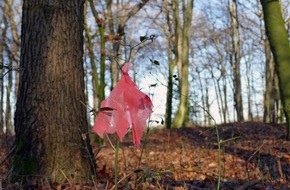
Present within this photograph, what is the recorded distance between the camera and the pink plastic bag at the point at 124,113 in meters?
1.74

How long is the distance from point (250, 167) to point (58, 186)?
10.5 feet

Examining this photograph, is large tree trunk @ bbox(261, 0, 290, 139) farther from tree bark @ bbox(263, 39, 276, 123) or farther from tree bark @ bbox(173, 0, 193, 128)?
tree bark @ bbox(263, 39, 276, 123)

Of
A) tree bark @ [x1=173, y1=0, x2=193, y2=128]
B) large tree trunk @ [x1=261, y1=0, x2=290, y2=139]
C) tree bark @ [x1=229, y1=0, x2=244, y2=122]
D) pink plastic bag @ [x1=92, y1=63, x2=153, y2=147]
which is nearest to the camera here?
pink plastic bag @ [x1=92, y1=63, x2=153, y2=147]

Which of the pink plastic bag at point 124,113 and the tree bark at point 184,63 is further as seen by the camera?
the tree bark at point 184,63

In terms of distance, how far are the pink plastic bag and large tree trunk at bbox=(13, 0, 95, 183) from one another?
247 centimetres

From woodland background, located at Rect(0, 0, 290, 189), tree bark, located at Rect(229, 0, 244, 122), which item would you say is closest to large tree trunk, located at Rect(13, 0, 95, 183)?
woodland background, located at Rect(0, 0, 290, 189)

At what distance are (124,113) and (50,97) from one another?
8.40ft

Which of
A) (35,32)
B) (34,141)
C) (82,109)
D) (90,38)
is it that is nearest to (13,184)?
(34,141)

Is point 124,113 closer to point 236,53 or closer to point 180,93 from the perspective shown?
point 180,93

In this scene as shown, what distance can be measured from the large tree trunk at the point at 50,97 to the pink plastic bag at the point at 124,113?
247 centimetres

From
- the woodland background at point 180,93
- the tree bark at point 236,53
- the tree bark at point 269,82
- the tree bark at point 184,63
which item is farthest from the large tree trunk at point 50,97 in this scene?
the tree bark at point 236,53

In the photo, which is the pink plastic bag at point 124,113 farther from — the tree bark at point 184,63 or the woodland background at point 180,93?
the tree bark at point 184,63

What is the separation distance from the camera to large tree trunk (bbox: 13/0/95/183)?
4.16m

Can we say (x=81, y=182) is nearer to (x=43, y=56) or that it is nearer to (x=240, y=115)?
(x=43, y=56)
